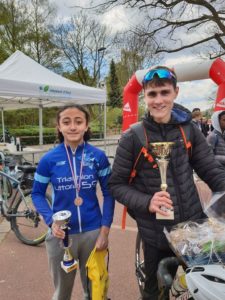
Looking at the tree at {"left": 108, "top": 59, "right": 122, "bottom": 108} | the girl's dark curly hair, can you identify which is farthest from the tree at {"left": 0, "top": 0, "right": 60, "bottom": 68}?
the girl's dark curly hair

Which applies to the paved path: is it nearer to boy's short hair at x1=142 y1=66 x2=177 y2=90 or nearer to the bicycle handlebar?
the bicycle handlebar

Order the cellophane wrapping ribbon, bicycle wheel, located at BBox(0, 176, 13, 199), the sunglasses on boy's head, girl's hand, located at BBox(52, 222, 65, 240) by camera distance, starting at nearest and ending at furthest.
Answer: the cellophane wrapping ribbon → the sunglasses on boy's head → girl's hand, located at BBox(52, 222, 65, 240) → bicycle wheel, located at BBox(0, 176, 13, 199)

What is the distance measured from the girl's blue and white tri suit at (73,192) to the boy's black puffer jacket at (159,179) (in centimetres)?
39

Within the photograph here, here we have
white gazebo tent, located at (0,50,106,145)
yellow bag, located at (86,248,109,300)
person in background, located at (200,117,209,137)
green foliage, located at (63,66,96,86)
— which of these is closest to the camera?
yellow bag, located at (86,248,109,300)

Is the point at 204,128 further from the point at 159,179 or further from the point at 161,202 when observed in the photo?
the point at 161,202

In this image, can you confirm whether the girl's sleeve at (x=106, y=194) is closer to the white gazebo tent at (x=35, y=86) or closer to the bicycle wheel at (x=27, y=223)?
the bicycle wheel at (x=27, y=223)

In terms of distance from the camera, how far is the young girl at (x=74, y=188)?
2.30m

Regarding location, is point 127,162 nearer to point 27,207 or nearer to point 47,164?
point 47,164

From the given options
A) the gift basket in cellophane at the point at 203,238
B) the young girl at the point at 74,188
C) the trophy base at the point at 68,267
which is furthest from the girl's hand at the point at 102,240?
the gift basket in cellophane at the point at 203,238

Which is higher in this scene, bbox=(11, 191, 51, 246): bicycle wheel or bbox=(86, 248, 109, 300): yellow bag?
bbox=(86, 248, 109, 300): yellow bag

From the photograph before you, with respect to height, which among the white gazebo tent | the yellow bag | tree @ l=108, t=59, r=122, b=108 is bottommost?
the yellow bag


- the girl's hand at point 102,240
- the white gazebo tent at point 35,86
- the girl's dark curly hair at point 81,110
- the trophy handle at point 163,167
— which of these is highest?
the white gazebo tent at point 35,86

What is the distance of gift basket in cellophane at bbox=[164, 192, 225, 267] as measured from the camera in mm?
1574

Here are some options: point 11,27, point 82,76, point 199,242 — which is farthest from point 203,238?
point 82,76
